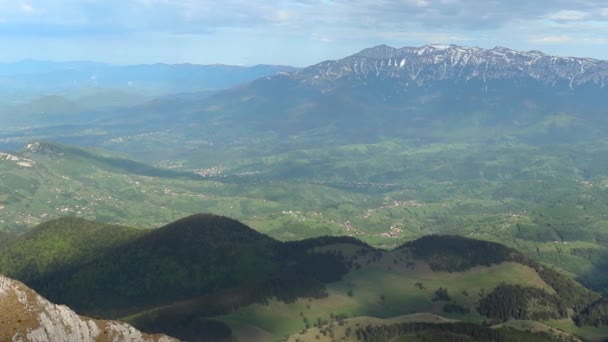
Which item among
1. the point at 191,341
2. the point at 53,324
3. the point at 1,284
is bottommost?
the point at 191,341

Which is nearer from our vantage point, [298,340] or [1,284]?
[1,284]

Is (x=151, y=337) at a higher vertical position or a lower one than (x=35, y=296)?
lower

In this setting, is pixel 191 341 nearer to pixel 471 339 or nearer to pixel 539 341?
pixel 471 339

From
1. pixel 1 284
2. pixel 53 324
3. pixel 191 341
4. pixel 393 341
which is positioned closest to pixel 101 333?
pixel 53 324

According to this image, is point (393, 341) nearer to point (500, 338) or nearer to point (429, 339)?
point (429, 339)

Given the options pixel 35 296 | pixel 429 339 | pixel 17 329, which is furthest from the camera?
pixel 429 339

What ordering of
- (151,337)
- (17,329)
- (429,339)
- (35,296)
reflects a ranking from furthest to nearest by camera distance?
(429,339), (151,337), (35,296), (17,329)
